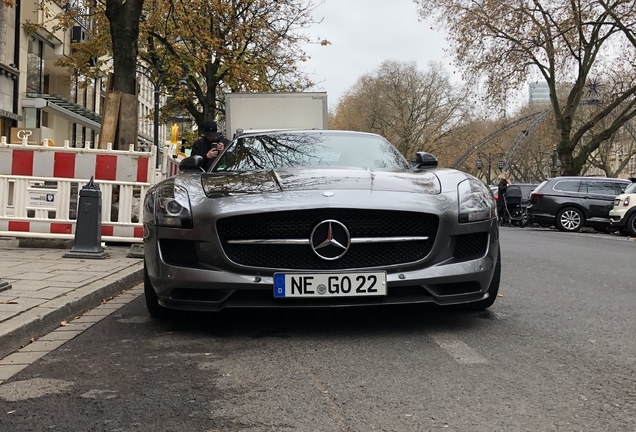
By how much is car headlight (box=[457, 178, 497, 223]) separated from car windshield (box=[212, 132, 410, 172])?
2.85ft

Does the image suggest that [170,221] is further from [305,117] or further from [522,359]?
[305,117]

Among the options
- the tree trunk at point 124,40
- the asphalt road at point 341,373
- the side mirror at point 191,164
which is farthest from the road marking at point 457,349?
the tree trunk at point 124,40

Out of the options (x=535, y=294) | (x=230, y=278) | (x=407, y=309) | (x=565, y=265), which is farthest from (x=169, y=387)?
(x=565, y=265)

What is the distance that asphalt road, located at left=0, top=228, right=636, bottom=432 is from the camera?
296cm

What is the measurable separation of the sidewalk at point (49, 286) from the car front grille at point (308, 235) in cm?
140

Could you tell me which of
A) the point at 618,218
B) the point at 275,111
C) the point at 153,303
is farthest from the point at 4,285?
the point at 618,218

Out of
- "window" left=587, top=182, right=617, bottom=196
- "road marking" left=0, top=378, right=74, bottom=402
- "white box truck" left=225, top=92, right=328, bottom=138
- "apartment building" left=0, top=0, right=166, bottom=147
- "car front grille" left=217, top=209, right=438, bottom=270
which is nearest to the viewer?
"road marking" left=0, top=378, right=74, bottom=402

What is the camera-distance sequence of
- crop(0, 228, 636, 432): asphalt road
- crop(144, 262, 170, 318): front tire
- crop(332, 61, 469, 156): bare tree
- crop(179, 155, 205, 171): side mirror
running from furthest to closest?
crop(332, 61, 469, 156): bare tree → crop(179, 155, 205, 171): side mirror → crop(144, 262, 170, 318): front tire → crop(0, 228, 636, 432): asphalt road

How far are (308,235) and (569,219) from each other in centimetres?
1860

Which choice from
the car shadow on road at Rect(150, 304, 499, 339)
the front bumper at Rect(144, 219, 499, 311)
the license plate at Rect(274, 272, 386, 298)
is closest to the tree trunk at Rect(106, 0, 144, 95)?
the car shadow on road at Rect(150, 304, 499, 339)

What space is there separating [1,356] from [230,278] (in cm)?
138

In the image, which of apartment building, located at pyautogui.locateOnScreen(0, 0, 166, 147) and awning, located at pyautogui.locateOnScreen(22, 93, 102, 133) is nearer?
apartment building, located at pyautogui.locateOnScreen(0, 0, 166, 147)

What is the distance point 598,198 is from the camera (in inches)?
836

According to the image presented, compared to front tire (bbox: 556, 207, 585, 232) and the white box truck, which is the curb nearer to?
the white box truck
